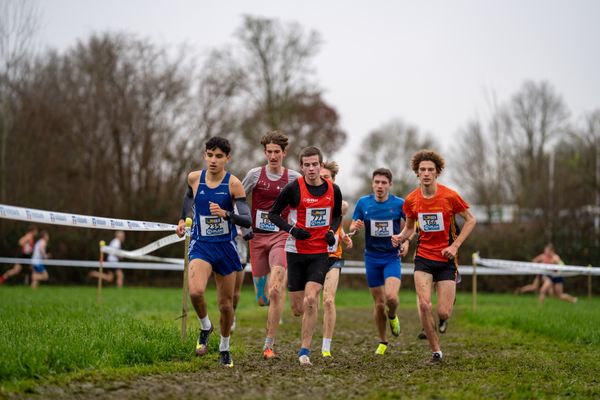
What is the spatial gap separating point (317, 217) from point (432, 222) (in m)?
1.55

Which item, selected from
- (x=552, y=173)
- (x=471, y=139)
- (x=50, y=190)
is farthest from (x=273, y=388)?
(x=471, y=139)

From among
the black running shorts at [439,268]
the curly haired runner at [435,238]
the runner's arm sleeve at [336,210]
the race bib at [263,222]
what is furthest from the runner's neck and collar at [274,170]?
the black running shorts at [439,268]

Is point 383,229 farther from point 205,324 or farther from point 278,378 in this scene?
point 278,378

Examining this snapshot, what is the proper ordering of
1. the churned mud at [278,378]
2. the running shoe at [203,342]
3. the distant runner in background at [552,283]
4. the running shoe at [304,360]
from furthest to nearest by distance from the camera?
the distant runner in background at [552,283], the running shoe at [203,342], the running shoe at [304,360], the churned mud at [278,378]

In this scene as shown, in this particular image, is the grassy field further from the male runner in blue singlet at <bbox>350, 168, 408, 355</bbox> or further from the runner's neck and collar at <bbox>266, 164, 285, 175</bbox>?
the runner's neck and collar at <bbox>266, 164, 285, 175</bbox>

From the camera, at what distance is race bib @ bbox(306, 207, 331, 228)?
825 cm

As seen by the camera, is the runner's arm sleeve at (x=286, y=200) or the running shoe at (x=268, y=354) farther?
the running shoe at (x=268, y=354)

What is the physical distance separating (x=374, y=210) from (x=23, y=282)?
77.9 ft

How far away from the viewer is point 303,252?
326 inches

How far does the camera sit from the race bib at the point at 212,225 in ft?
25.6

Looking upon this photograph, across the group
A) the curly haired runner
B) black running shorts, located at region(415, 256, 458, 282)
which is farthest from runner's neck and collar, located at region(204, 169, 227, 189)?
black running shorts, located at region(415, 256, 458, 282)

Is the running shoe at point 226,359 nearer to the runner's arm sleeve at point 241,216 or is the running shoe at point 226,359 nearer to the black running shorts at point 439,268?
the runner's arm sleeve at point 241,216

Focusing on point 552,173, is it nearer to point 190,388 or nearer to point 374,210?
point 374,210

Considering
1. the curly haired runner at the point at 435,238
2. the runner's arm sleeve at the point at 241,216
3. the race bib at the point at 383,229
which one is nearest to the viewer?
the runner's arm sleeve at the point at 241,216
